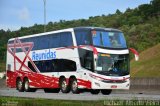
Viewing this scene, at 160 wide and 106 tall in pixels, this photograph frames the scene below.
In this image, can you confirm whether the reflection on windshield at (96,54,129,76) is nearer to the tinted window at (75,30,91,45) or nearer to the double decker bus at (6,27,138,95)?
the double decker bus at (6,27,138,95)

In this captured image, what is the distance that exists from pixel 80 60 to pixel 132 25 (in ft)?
261

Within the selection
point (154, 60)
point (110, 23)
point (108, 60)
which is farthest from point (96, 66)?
point (110, 23)

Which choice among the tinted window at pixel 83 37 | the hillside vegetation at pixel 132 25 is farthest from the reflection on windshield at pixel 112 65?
the hillside vegetation at pixel 132 25

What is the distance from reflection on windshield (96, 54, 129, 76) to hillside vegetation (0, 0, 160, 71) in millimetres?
53748

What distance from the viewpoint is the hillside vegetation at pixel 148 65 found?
59112mm

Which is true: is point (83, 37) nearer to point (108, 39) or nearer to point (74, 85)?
point (108, 39)

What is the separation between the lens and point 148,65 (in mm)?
63875

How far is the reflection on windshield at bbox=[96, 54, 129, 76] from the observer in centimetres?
3180

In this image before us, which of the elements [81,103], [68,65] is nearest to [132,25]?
[68,65]

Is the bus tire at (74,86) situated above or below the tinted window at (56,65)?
below

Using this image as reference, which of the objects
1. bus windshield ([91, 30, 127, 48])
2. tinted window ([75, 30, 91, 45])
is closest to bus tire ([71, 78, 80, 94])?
tinted window ([75, 30, 91, 45])

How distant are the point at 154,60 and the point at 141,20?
178 ft

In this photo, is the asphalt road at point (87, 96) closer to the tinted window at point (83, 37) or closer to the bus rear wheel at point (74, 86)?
the bus rear wheel at point (74, 86)

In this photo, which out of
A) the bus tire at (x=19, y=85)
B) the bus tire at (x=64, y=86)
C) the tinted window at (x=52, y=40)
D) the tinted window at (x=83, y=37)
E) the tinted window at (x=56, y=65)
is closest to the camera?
the tinted window at (x=83, y=37)
